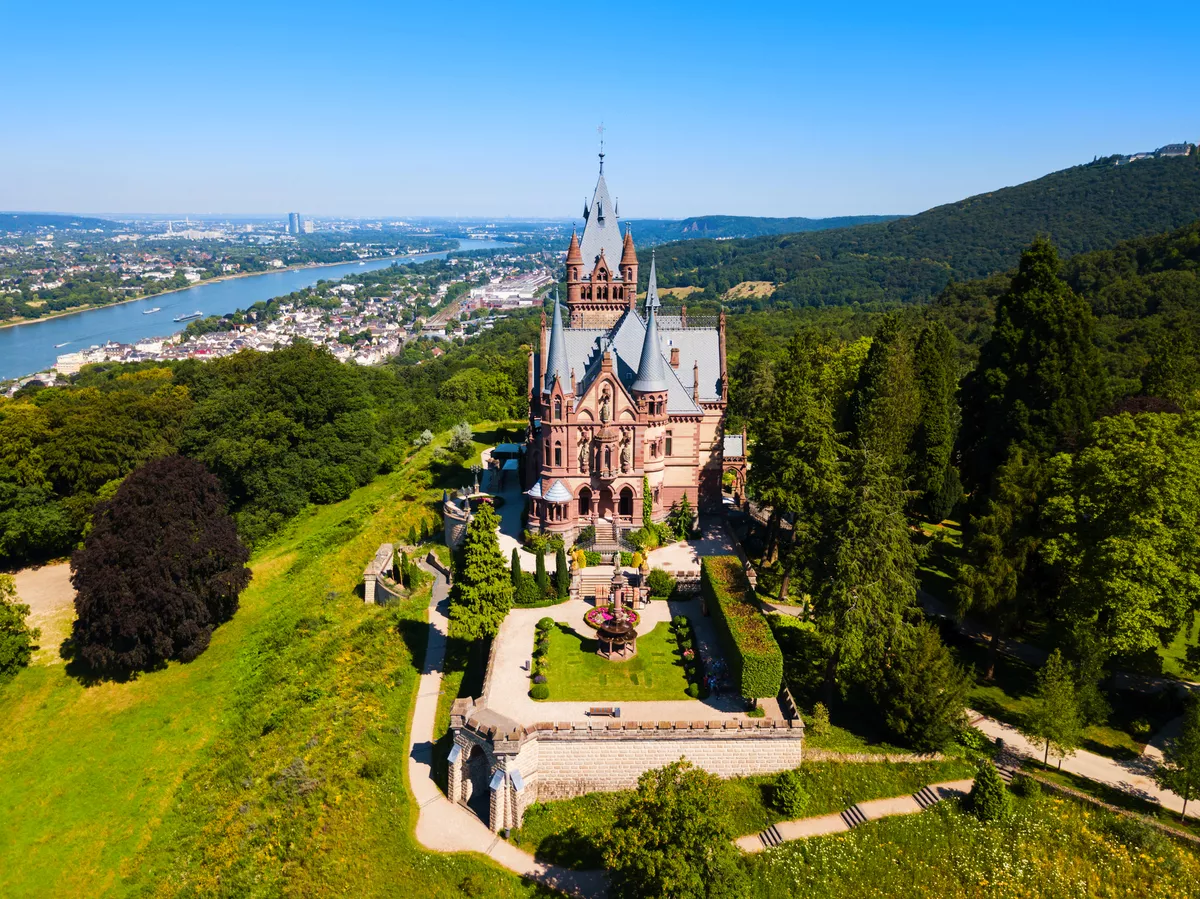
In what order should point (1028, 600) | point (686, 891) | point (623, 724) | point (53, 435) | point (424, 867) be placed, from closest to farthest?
point (686, 891) < point (424, 867) < point (623, 724) < point (1028, 600) < point (53, 435)

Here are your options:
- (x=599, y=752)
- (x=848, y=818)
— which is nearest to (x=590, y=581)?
(x=599, y=752)

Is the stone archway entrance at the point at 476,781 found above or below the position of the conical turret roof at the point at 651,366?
below

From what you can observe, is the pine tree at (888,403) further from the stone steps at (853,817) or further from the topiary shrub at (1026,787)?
the stone steps at (853,817)

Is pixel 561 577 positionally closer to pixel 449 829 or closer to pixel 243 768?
pixel 449 829

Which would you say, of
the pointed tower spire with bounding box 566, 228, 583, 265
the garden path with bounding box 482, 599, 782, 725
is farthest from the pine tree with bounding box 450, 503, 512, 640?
the pointed tower spire with bounding box 566, 228, 583, 265

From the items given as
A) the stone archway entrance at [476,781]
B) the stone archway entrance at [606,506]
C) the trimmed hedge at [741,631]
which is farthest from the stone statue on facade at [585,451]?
the stone archway entrance at [476,781]

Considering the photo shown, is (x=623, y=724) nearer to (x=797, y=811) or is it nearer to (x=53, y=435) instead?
(x=797, y=811)

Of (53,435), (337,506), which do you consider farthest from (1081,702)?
(53,435)
